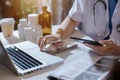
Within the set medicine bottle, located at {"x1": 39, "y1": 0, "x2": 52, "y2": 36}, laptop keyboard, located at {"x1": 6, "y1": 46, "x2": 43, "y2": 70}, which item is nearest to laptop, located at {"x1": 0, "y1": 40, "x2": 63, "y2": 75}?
laptop keyboard, located at {"x1": 6, "y1": 46, "x2": 43, "y2": 70}

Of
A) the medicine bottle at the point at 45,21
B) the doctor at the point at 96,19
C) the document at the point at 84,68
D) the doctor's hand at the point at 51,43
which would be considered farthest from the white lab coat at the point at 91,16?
the document at the point at 84,68

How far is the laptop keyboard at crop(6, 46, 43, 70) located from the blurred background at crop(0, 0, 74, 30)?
110 centimetres

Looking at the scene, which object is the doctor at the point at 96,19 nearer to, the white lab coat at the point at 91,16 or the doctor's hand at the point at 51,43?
the white lab coat at the point at 91,16

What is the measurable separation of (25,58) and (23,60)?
21 millimetres

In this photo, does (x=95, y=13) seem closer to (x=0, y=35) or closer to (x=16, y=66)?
(x=0, y=35)

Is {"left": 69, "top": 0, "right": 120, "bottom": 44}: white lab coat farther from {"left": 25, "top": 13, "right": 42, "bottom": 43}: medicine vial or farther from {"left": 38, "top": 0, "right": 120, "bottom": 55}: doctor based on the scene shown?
{"left": 25, "top": 13, "right": 42, "bottom": 43}: medicine vial

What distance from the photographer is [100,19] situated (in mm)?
1642

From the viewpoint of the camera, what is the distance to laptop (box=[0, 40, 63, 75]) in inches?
41.5

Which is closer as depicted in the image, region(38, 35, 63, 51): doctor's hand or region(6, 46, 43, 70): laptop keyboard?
region(6, 46, 43, 70): laptop keyboard

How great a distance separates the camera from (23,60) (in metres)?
1.15

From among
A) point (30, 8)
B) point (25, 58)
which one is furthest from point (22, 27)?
point (30, 8)

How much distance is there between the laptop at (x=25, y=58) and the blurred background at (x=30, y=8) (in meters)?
0.99

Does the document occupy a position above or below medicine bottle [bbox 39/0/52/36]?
below

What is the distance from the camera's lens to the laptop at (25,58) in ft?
3.46
